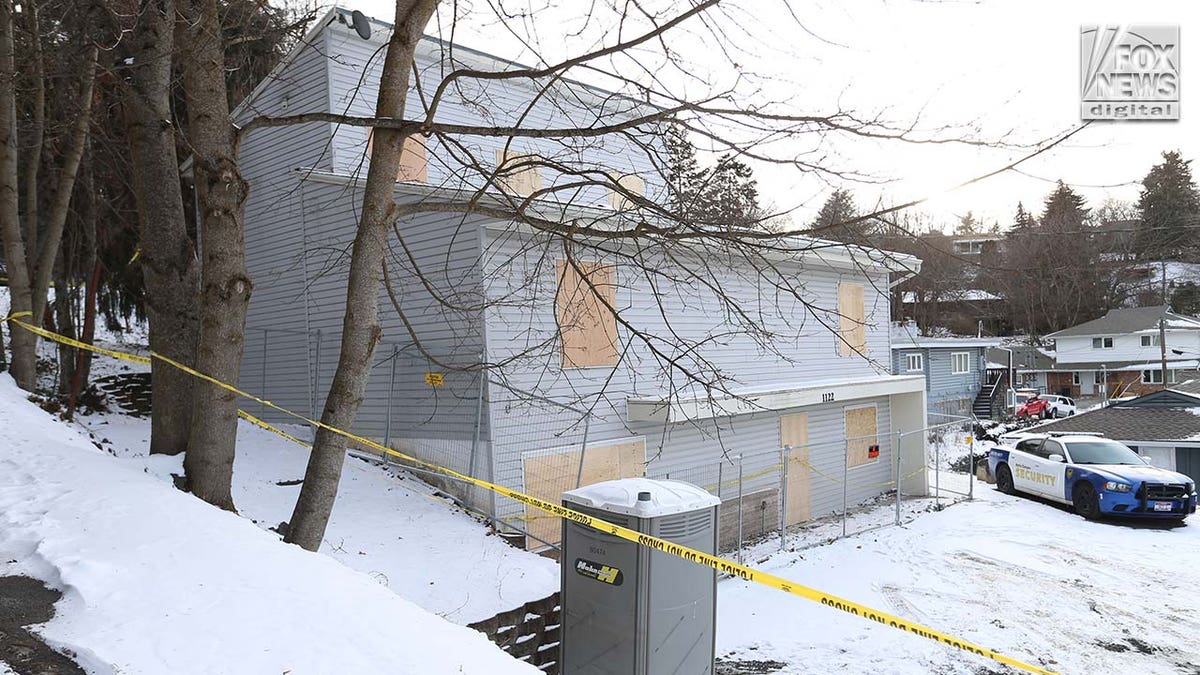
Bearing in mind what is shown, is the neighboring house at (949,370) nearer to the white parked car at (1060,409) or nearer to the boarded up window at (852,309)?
the white parked car at (1060,409)

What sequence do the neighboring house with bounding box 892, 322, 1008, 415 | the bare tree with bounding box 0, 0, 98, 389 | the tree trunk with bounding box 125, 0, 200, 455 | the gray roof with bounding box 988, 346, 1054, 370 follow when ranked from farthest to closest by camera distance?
the gray roof with bounding box 988, 346, 1054, 370
the neighboring house with bounding box 892, 322, 1008, 415
the bare tree with bounding box 0, 0, 98, 389
the tree trunk with bounding box 125, 0, 200, 455

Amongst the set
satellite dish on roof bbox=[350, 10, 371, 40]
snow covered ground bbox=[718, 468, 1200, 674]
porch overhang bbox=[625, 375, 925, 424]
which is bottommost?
snow covered ground bbox=[718, 468, 1200, 674]

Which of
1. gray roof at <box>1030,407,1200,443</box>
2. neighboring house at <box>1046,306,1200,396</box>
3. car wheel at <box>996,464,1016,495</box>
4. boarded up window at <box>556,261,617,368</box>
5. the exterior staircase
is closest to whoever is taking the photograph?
boarded up window at <box>556,261,617,368</box>

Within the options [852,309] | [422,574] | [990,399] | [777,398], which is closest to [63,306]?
[422,574]

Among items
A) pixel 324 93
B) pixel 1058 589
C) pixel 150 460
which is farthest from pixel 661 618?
pixel 324 93

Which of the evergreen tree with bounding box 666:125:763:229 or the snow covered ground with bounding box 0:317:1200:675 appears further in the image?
the evergreen tree with bounding box 666:125:763:229

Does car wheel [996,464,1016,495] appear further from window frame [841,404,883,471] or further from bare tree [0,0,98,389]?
bare tree [0,0,98,389]

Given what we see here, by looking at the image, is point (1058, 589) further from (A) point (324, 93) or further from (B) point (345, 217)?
(A) point (324, 93)

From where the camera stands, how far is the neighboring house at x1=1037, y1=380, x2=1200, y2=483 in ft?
76.6

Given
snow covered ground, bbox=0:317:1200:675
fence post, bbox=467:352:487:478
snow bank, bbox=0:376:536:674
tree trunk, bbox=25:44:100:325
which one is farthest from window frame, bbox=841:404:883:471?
tree trunk, bbox=25:44:100:325

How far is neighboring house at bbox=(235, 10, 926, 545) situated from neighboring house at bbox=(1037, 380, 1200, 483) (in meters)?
10.9

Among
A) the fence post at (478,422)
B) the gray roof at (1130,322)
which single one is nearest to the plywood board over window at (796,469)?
the fence post at (478,422)

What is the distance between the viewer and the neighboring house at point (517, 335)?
10.4m

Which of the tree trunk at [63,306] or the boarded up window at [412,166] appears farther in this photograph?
the tree trunk at [63,306]
